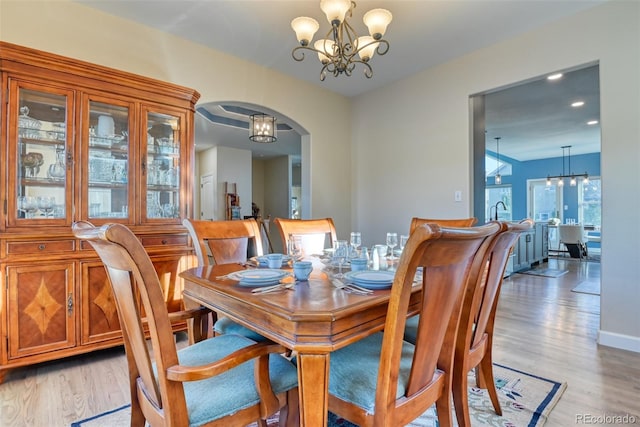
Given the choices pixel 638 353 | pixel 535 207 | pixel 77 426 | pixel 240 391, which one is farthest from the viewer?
pixel 535 207

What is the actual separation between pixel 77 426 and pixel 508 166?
37.6 ft

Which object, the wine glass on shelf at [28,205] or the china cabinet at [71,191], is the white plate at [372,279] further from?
the wine glass on shelf at [28,205]

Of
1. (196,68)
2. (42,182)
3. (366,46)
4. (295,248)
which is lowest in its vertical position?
(295,248)

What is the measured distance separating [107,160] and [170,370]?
81.3 inches

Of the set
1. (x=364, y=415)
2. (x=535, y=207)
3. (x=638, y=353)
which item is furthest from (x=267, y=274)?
(x=535, y=207)

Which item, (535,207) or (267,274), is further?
(535,207)

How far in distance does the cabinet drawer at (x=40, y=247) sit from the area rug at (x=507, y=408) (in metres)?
1.06

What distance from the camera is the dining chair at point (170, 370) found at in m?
0.82

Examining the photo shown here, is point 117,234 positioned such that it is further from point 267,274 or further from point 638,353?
point 638,353

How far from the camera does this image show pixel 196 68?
3047 millimetres

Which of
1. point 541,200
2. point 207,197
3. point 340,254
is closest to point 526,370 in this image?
point 340,254

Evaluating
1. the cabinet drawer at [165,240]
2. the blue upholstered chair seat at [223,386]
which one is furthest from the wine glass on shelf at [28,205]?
the blue upholstered chair seat at [223,386]

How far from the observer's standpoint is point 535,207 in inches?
382

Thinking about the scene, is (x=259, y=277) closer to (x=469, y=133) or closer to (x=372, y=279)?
(x=372, y=279)
